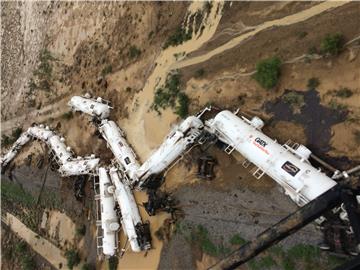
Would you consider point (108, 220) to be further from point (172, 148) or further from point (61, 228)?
point (61, 228)

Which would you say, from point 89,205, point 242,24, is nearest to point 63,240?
point 89,205

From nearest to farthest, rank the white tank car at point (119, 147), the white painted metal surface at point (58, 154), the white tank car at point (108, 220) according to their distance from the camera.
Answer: the white tank car at point (119, 147), the white tank car at point (108, 220), the white painted metal surface at point (58, 154)

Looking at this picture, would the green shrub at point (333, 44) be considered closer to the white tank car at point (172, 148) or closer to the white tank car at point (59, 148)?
the white tank car at point (172, 148)

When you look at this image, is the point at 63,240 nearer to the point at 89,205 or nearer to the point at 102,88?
the point at 89,205

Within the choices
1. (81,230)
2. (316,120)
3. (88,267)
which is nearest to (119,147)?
(81,230)

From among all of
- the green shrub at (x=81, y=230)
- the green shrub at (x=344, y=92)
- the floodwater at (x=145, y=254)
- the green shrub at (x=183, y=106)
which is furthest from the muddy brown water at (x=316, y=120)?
the green shrub at (x=81, y=230)

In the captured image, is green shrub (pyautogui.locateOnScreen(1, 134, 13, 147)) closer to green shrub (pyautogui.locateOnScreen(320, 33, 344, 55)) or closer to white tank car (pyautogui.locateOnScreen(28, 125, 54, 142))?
white tank car (pyautogui.locateOnScreen(28, 125, 54, 142))
